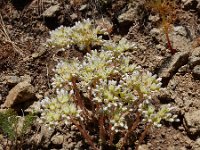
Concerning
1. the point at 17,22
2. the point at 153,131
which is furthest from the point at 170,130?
the point at 17,22

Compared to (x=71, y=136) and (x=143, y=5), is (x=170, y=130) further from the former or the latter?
(x=143, y=5)

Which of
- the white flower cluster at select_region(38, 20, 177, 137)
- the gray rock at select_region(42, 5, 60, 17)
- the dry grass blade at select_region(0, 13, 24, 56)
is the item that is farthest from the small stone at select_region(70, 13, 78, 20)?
the white flower cluster at select_region(38, 20, 177, 137)

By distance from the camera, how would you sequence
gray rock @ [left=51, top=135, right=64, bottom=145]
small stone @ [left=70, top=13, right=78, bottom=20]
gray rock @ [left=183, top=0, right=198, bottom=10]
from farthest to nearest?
small stone @ [left=70, top=13, right=78, bottom=20], gray rock @ [left=183, top=0, right=198, bottom=10], gray rock @ [left=51, top=135, right=64, bottom=145]

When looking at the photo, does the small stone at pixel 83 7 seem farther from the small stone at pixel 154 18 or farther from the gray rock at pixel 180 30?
the gray rock at pixel 180 30

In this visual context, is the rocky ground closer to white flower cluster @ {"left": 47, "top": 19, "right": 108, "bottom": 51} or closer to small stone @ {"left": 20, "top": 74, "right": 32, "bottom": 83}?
small stone @ {"left": 20, "top": 74, "right": 32, "bottom": 83}

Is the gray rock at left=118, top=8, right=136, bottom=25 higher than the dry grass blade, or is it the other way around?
the gray rock at left=118, top=8, right=136, bottom=25

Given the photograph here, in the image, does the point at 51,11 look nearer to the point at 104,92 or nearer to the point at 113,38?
the point at 113,38
